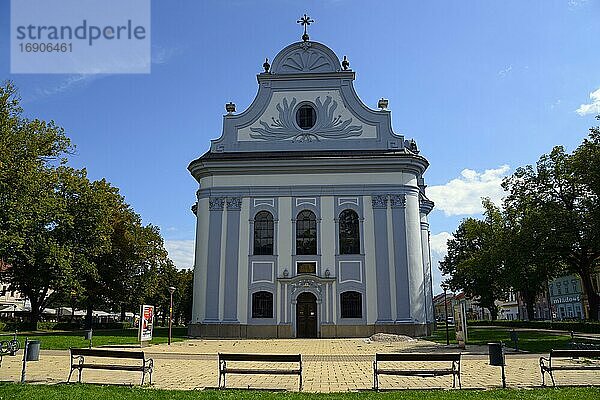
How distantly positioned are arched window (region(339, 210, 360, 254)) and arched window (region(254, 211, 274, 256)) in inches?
179

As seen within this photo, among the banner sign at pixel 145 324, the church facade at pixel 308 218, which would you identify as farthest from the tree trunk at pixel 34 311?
the banner sign at pixel 145 324

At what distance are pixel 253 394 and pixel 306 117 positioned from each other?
1131 inches

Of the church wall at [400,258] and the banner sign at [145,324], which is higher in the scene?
the church wall at [400,258]

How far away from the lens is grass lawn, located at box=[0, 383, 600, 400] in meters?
10.1

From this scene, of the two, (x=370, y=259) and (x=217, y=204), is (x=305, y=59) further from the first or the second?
(x=370, y=259)

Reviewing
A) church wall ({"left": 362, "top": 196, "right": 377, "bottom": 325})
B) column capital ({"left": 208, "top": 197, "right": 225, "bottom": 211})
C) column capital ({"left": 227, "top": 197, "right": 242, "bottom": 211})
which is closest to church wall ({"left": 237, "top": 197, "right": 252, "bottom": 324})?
column capital ({"left": 227, "top": 197, "right": 242, "bottom": 211})

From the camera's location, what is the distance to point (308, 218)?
35.7 m

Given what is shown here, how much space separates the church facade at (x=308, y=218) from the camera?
3394 cm

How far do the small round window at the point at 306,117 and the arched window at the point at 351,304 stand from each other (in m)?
11.7

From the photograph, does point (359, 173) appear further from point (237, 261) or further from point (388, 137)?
point (237, 261)

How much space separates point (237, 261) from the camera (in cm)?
3481

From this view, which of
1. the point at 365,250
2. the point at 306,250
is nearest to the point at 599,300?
the point at 365,250

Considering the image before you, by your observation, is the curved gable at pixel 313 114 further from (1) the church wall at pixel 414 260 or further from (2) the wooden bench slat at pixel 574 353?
(2) the wooden bench slat at pixel 574 353

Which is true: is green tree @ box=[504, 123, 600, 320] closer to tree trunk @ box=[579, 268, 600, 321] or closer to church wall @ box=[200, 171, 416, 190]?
tree trunk @ box=[579, 268, 600, 321]
